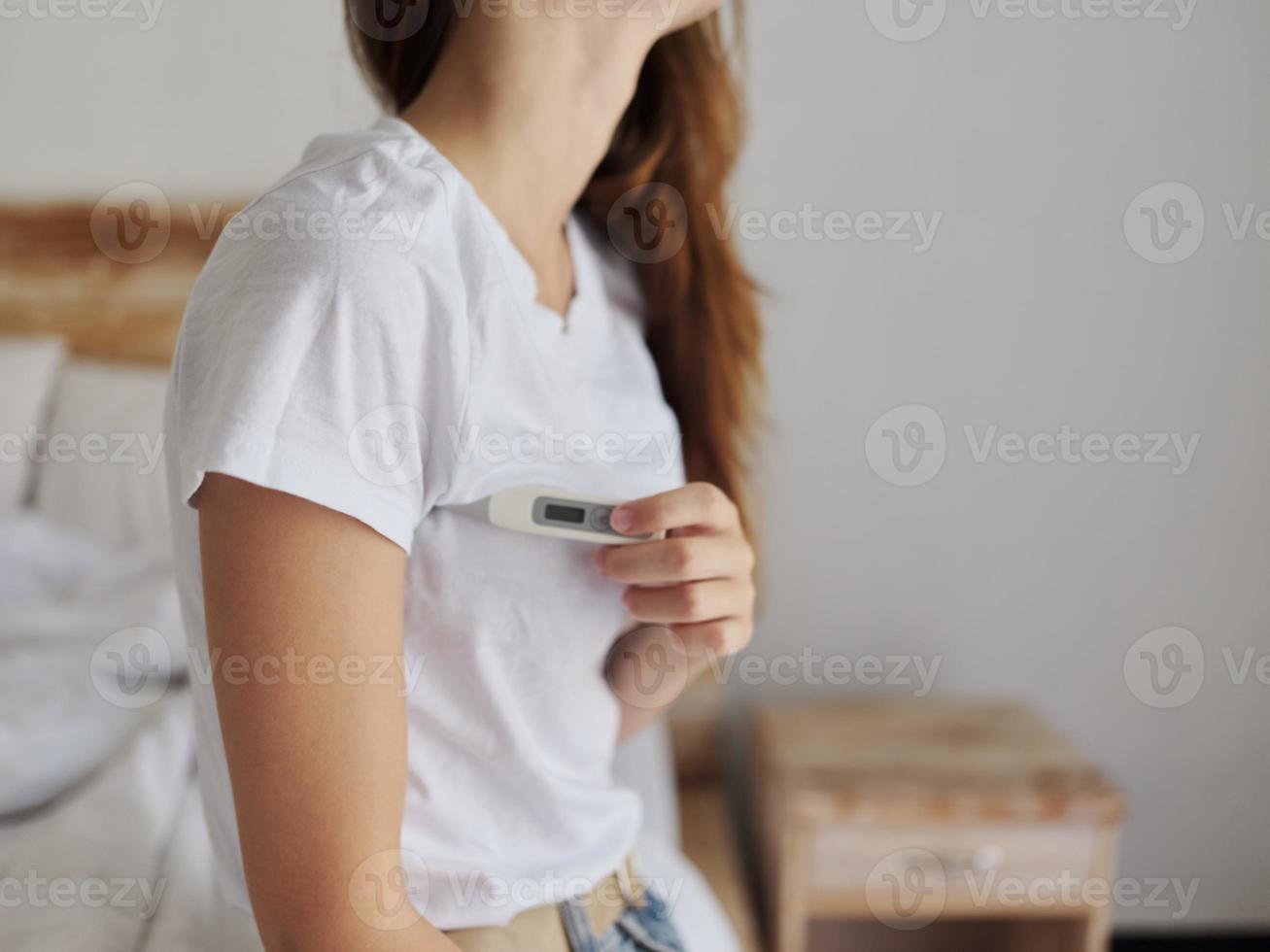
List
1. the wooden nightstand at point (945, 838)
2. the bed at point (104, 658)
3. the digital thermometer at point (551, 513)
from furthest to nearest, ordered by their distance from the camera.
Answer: the wooden nightstand at point (945, 838) < the bed at point (104, 658) < the digital thermometer at point (551, 513)

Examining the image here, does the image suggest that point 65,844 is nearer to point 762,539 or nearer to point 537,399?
point 537,399

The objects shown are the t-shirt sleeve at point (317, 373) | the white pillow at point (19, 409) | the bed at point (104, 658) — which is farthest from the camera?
the white pillow at point (19, 409)

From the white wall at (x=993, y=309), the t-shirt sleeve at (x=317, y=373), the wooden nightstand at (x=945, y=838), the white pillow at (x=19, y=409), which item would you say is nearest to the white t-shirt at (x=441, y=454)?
the t-shirt sleeve at (x=317, y=373)

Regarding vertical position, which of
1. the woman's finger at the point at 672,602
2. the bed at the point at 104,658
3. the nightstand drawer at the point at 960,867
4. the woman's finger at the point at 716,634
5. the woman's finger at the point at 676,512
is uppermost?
the woman's finger at the point at 676,512

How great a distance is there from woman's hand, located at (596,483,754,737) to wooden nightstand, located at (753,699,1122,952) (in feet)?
2.28

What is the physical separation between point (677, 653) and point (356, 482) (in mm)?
392

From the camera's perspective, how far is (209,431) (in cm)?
48

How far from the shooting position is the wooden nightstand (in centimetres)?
140

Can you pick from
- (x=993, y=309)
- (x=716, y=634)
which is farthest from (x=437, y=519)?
(x=993, y=309)

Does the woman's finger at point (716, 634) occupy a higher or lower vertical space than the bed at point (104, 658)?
higher

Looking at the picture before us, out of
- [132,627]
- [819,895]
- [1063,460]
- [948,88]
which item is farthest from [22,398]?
[1063,460]

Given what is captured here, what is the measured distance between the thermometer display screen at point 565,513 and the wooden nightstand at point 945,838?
94 centimetres

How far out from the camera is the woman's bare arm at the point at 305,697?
482 mm

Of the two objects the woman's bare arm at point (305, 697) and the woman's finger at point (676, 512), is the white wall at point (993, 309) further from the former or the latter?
the woman's bare arm at point (305, 697)
